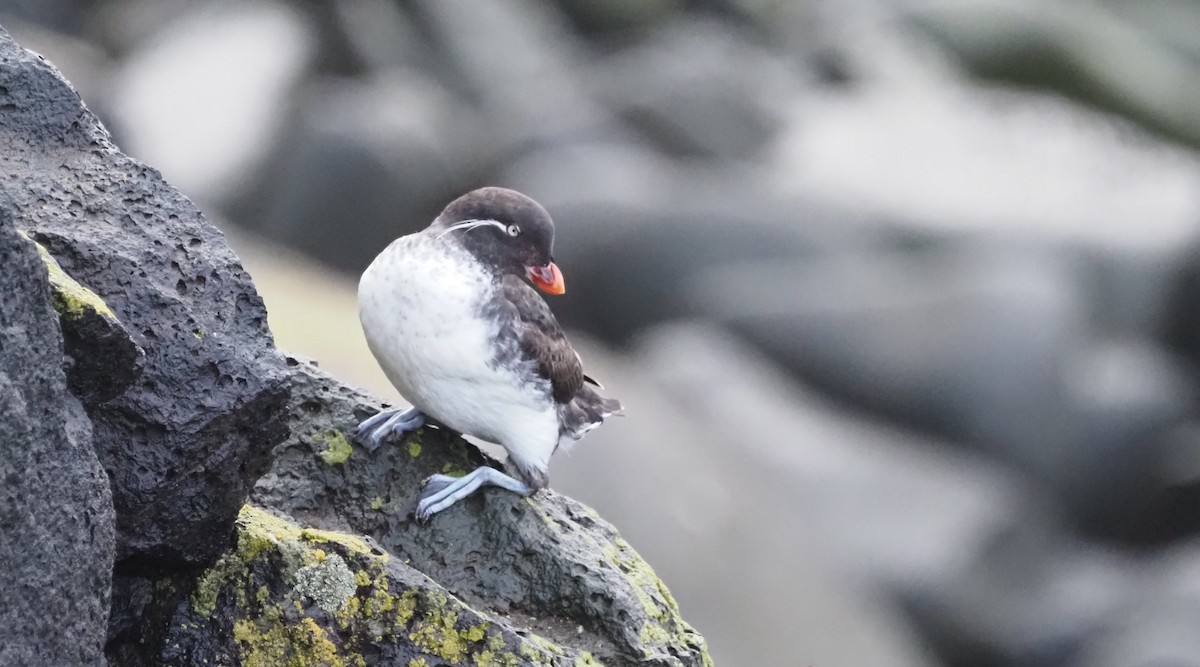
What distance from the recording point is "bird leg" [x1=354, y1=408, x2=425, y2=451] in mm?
4598

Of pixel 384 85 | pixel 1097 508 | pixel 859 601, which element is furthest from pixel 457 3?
pixel 859 601

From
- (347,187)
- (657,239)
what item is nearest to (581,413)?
(657,239)

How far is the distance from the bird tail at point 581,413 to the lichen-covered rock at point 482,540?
0.46 m

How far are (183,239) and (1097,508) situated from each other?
14077mm

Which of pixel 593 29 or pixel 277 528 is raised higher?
pixel 593 29

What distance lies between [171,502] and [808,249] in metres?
14.2

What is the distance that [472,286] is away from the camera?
478 cm

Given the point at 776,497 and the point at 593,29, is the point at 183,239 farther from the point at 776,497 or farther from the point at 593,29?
the point at 593,29

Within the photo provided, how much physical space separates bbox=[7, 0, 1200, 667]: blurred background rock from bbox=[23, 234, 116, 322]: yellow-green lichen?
659 cm

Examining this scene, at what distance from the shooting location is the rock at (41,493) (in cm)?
290

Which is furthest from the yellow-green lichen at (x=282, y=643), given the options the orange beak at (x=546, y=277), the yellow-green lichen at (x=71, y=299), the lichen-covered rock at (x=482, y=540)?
the orange beak at (x=546, y=277)

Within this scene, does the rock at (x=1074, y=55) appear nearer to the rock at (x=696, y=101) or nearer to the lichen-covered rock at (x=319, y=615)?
the rock at (x=696, y=101)

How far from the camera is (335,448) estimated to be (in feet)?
15.1

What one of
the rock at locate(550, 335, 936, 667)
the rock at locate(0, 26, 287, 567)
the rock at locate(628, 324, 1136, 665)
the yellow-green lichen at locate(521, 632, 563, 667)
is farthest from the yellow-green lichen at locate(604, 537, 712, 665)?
the rock at locate(628, 324, 1136, 665)
